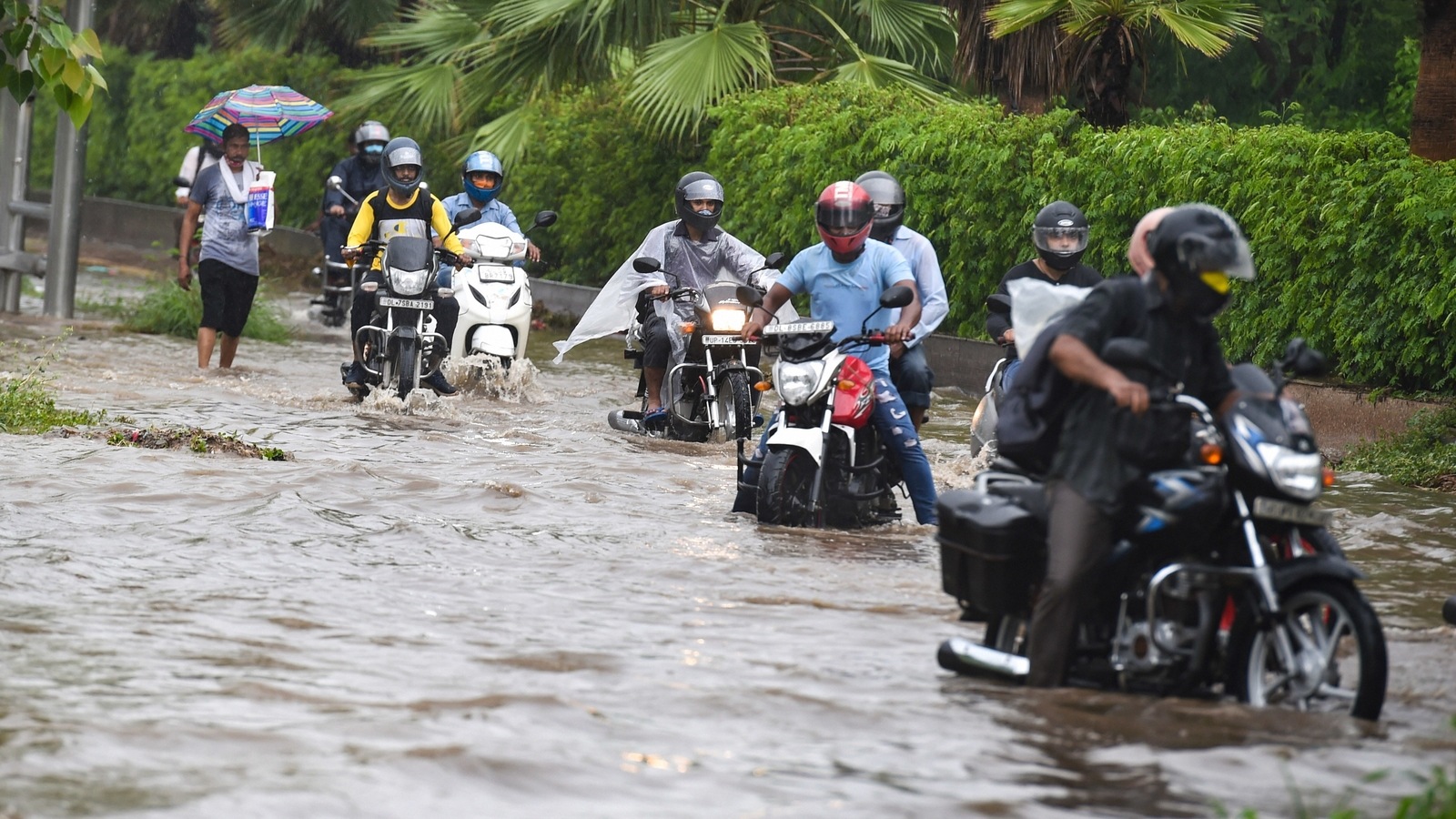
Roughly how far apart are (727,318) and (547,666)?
21.4 ft

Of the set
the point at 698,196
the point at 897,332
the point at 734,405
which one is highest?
the point at 698,196

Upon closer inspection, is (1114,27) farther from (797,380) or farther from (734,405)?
(797,380)

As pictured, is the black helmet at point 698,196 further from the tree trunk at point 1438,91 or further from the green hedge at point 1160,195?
the tree trunk at point 1438,91

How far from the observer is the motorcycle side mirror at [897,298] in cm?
944

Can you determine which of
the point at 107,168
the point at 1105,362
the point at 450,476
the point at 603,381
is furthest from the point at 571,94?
the point at 1105,362

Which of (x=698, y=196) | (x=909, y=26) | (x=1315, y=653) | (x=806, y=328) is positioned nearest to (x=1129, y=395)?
(x=1315, y=653)

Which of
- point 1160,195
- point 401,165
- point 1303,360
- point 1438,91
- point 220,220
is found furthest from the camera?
point 220,220

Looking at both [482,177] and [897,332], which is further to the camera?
[482,177]

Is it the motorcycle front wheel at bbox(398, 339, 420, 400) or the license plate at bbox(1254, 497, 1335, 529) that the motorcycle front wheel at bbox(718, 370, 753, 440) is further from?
the license plate at bbox(1254, 497, 1335, 529)

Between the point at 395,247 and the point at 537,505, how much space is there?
481 cm

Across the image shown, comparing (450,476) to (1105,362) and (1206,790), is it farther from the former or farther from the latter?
(1206,790)

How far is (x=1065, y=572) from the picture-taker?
615 cm

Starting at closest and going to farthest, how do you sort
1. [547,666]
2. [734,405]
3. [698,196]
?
[547,666] → [734,405] → [698,196]

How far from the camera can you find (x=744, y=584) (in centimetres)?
846
